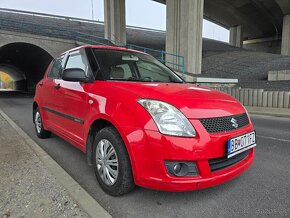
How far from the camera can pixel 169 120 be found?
7.32 ft

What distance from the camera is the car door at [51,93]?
4094 millimetres

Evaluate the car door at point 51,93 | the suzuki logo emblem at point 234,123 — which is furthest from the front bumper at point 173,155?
the car door at point 51,93

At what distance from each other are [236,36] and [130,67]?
153 ft

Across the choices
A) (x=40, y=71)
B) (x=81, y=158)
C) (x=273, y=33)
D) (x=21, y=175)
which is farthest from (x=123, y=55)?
(x=273, y=33)

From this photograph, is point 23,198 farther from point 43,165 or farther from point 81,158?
point 81,158

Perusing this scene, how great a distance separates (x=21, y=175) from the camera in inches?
123

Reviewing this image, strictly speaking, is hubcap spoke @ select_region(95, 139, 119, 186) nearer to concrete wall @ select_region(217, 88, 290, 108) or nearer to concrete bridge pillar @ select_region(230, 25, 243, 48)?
concrete wall @ select_region(217, 88, 290, 108)

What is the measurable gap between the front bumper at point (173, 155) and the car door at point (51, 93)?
2.27 meters

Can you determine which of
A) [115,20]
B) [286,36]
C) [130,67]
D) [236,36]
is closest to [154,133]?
[130,67]

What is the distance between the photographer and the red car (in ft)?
7.20

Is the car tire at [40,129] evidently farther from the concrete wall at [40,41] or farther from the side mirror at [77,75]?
the concrete wall at [40,41]

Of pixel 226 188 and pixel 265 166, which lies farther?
pixel 265 166

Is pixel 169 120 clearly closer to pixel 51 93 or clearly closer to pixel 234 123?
pixel 234 123

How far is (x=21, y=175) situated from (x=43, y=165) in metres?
0.35
